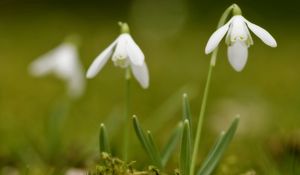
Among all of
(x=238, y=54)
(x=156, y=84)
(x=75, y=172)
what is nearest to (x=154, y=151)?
(x=238, y=54)

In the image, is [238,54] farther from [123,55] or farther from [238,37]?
[123,55]

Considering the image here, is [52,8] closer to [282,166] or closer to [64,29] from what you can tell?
[64,29]

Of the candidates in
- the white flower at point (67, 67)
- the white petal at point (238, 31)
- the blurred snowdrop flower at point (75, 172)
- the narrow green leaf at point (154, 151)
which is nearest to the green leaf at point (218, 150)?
the narrow green leaf at point (154, 151)

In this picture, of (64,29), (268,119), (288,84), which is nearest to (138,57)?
(268,119)

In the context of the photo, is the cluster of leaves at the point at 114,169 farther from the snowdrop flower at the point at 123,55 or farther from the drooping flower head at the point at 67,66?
the drooping flower head at the point at 67,66

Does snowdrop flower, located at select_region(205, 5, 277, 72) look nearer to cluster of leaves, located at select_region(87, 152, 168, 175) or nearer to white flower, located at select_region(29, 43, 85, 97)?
cluster of leaves, located at select_region(87, 152, 168, 175)
